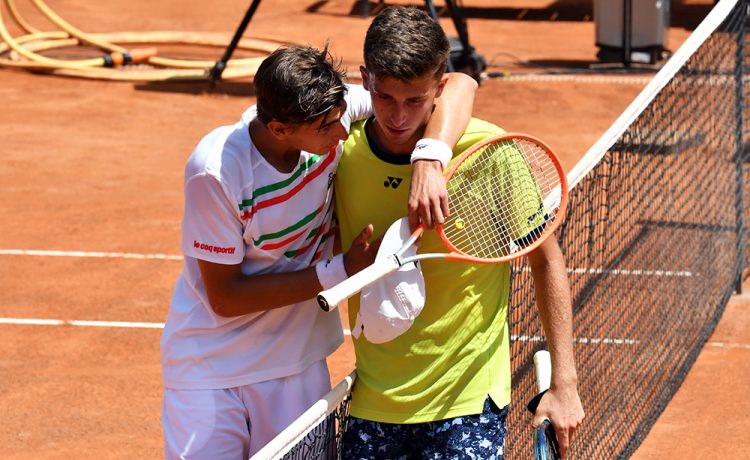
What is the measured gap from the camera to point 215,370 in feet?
11.9

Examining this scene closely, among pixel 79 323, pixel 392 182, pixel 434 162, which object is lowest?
pixel 79 323

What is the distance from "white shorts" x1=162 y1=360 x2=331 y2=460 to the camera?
11.8 ft

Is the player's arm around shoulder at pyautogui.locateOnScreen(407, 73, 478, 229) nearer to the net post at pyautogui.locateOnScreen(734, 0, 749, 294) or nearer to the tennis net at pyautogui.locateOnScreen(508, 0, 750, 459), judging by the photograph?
the tennis net at pyautogui.locateOnScreen(508, 0, 750, 459)

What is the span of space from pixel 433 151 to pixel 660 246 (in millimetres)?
4830

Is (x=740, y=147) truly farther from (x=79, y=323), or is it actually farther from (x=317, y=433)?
(x=317, y=433)

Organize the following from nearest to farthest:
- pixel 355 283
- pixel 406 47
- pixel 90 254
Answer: pixel 355 283
pixel 406 47
pixel 90 254

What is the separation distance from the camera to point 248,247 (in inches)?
137

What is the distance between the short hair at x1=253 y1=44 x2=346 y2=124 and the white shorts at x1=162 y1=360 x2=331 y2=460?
0.95 metres

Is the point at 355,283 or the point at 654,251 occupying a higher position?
the point at 355,283

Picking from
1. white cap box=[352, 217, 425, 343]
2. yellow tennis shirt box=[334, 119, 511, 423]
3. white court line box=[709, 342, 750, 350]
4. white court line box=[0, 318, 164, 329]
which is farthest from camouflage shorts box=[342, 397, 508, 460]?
white court line box=[0, 318, 164, 329]

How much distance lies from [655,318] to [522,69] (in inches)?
403

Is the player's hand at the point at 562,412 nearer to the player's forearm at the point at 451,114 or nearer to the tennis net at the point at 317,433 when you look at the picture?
the tennis net at the point at 317,433

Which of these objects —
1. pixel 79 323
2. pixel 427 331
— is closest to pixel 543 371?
pixel 427 331

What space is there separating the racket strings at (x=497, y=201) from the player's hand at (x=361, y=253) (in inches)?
11.7
